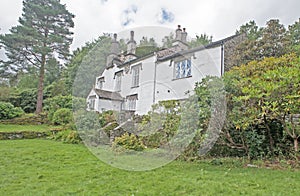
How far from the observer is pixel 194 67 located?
15078 millimetres

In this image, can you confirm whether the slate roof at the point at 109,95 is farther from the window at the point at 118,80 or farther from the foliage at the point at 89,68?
the foliage at the point at 89,68

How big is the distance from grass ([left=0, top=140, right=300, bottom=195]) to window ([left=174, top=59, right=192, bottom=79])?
9271 millimetres

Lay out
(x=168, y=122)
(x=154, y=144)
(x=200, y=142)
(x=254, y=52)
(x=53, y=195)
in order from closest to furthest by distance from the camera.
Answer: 1. (x=53, y=195)
2. (x=200, y=142)
3. (x=168, y=122)
4. (x=154, y=144)
5. (x=254, y=52)

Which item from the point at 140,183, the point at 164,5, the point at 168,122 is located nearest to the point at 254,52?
the point at 164,5

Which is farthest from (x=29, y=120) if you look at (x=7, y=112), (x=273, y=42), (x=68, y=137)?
(x=273, y=42)

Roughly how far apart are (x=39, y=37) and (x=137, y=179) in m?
19.9

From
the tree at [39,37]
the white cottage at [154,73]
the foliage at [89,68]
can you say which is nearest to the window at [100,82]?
the white cottage at [154,73]

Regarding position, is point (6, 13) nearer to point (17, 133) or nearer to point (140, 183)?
point (17, 133)

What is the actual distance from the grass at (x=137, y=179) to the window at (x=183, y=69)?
30.4ft

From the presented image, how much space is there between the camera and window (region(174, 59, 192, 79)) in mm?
15430

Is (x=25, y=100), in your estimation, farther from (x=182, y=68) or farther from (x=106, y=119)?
(x=182, y=68)

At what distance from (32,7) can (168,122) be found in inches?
775

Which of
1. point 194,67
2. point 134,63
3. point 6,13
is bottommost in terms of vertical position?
point 194,67

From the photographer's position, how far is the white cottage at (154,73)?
1457 cm
